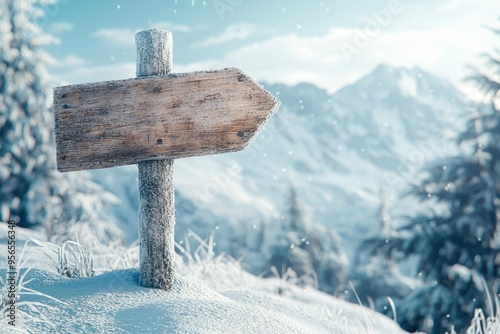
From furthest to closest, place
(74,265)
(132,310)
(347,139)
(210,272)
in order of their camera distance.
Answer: (347,139)
(210,272)
(74,265)
(132,310)

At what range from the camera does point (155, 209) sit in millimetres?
2605

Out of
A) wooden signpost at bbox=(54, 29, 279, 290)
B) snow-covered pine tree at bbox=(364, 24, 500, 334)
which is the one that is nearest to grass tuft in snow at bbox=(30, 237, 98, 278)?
wooden signpost at bbox=(54, 29, 279, 290)

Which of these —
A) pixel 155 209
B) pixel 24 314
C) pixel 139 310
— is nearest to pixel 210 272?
pixel 155 209

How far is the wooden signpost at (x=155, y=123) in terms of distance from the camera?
2512mm

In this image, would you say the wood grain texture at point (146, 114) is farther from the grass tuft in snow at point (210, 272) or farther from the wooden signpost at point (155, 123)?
the grass tuft in snow at point (210, 272)

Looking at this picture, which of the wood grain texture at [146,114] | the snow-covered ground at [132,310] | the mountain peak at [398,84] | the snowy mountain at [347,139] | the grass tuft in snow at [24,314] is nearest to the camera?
the grass tuft in snow at [24,314]

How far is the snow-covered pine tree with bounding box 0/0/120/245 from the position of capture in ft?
32.9

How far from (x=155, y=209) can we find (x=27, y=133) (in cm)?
893

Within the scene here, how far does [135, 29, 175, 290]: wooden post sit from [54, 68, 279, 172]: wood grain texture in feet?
0.40

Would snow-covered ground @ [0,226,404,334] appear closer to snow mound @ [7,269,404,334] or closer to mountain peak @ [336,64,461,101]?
snow mound @ [7,269,404,334]

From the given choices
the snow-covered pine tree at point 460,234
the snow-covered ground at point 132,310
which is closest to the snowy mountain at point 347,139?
the snow-covered pine tree at point 460,234

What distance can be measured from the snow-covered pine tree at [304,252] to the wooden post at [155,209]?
16.9m

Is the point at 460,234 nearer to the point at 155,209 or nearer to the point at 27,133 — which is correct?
the point at 155,209

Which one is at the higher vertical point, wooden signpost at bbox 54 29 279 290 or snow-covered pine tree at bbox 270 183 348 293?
wooden signpost at bbox 54 29 279 290
